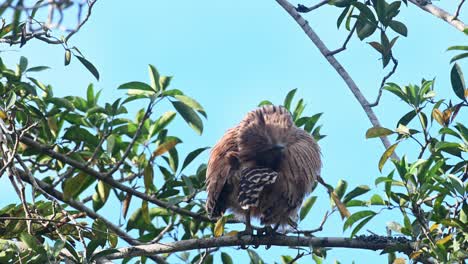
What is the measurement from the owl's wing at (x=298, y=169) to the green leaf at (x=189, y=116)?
0.61 metres

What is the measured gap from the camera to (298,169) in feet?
14.9

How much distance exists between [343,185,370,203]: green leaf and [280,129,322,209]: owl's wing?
32cm

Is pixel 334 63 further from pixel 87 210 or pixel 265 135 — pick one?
pixel 87 210

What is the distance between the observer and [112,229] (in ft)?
14.0

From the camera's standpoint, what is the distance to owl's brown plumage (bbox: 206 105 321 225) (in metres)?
4.41

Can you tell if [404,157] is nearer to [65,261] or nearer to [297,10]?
[297,10]

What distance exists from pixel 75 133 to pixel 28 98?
14.4 inches

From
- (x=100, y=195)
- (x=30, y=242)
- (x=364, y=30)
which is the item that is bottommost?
(x=30, y=242)

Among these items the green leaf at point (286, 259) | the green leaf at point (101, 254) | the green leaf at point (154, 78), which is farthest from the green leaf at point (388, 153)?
the green leaf at point (101, 254)

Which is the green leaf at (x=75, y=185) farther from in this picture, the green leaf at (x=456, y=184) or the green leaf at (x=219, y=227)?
the green leaf at (x=456, y=184)

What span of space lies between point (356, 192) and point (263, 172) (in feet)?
A: 1.63

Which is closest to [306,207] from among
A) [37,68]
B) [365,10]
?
[365,10]

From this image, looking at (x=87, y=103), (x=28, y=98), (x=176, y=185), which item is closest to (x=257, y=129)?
(x=176, y=185)

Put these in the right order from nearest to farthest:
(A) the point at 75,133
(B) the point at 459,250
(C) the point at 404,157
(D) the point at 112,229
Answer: (B) the point at 459,250, (C) the point at 404,157, (D) the point at 112,229, (A) the point at 75,133
